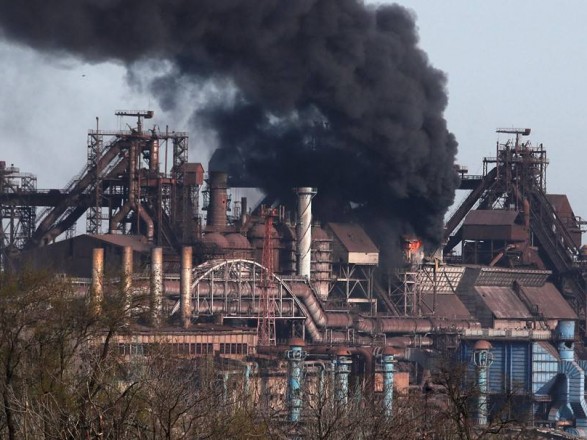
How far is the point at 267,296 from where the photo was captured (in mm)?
106938

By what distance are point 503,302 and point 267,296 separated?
25.0 meters

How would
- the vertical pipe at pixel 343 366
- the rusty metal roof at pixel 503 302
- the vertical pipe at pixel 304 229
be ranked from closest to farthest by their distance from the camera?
the vertical pipe at pixel 343 366 < the vertical pipe at pixel 304 229 < the rusty metal roof at pixel 503 302

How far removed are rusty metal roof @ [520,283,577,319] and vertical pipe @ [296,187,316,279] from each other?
65.2 feet

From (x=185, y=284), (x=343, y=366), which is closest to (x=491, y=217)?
(x=185, y=284)

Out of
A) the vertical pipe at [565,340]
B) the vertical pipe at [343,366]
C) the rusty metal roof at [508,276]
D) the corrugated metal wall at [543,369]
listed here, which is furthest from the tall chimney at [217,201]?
the vertical pipe at [565,340]

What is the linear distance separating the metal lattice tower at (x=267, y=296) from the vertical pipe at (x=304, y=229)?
253cm

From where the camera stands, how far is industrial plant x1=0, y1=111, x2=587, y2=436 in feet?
337

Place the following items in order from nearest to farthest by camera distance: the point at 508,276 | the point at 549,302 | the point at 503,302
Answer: the point at 503,302 < the point at 508,276 < the point at 549,302

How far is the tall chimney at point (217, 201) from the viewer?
114062 mm

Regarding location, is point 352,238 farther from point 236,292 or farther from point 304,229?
point 236,292

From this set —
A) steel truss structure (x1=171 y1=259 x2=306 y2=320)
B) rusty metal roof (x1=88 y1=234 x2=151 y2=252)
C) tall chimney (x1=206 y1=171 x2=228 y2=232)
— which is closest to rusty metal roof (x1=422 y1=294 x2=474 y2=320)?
steel truss structure (x1=171 y1=259 x2=306 y2=320)

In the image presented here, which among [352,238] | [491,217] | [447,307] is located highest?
[491,217]

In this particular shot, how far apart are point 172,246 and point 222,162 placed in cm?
1170

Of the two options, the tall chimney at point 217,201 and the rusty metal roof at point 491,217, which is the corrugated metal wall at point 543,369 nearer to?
the tall chimney at point 217,201
